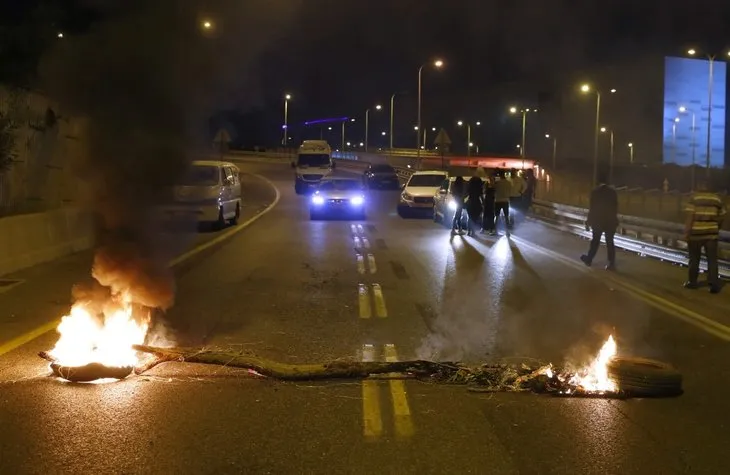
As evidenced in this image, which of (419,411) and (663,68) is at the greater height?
(663,68)

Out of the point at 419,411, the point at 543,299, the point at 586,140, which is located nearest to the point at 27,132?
the point at 543,299

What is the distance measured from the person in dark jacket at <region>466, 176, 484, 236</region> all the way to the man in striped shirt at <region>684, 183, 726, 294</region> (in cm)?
895

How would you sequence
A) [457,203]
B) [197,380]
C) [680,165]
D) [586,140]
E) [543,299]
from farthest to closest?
[586,140] < [680,165] < [457,203] < [543,299] < [197,380]

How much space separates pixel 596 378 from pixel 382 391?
1.82 metres

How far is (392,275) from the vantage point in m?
13.2

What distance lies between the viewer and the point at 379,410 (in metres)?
5.74

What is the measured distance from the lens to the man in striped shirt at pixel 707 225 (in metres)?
11.6

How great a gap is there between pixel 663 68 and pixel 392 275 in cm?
5864

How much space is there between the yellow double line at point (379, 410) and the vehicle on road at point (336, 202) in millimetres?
19452

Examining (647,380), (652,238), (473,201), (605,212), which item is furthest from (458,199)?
(647,380)

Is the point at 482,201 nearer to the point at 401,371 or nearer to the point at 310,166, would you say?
the point at 401,371

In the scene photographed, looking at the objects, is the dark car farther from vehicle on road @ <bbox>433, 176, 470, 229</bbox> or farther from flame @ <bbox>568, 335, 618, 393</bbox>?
flame @ <bbox>568, 335, 618, 393</bbox>

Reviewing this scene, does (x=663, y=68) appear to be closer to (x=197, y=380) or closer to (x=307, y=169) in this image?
(x=307, y=169)

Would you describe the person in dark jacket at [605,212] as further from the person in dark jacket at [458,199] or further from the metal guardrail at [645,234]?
the person in dark jacket at [458,199]
